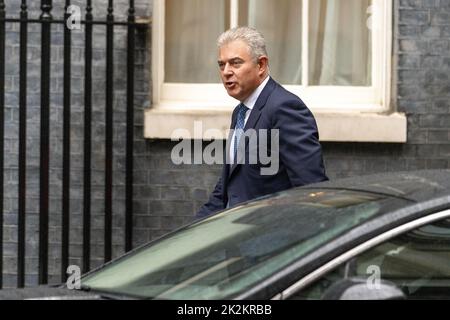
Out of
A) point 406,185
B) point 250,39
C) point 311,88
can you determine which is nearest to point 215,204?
point 250,39

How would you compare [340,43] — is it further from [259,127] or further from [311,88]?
[259,127]

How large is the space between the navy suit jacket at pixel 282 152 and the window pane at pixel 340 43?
9.05 feet

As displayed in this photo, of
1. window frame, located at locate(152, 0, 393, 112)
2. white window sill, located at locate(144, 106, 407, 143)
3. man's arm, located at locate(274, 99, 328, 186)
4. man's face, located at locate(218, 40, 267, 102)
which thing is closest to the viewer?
man's arm, located at locate(274, 99, 328, 186)

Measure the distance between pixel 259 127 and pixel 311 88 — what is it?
9.45 ft

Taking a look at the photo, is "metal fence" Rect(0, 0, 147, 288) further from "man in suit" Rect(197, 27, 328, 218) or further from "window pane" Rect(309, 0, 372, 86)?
"man in suit" Rect(197, 27, 328, 218)

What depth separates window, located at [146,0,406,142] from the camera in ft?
27.6

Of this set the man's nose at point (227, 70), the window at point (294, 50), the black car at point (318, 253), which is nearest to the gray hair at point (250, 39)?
the man's nose at point (227, 70)

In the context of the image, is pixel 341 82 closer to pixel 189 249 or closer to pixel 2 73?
pixel 2 73

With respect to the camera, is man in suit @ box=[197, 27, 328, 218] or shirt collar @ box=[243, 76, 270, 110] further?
shirt collar @ box=[243, 76, 270, 110]

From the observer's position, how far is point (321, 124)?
27.1 ft

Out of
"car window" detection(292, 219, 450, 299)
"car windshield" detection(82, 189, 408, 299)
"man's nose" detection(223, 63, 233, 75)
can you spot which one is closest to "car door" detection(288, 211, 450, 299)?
"car window" detection(292, 219, 450, 299)

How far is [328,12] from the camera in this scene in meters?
8.59
